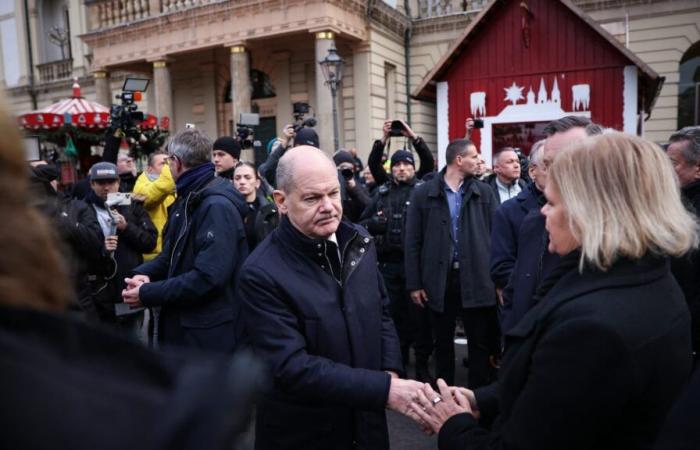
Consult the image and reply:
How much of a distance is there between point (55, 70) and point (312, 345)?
28838 millimetres

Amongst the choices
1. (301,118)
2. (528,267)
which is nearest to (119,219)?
(301,118)

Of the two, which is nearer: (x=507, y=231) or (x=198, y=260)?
(x=198, y=260)

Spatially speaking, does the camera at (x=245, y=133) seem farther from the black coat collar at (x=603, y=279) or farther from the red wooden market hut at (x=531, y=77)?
the black coat collar at (x=603, y=279)

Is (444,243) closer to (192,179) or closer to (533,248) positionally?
(533,248)

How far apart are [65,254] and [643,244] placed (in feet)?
4.36

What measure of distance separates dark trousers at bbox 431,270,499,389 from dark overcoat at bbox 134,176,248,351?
2.00 meters

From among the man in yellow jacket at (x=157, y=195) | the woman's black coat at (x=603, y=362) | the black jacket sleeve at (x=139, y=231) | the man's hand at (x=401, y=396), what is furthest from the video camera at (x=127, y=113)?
the woman's black coat at (x=603, y=362)

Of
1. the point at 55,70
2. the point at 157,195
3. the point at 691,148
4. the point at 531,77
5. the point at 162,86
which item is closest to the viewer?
the point at 691,148

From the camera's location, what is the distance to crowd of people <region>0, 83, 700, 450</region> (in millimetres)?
665

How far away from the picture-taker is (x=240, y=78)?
15.9 meters

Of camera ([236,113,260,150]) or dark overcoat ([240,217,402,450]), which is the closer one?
dark overcoat ([240,217,402,450])

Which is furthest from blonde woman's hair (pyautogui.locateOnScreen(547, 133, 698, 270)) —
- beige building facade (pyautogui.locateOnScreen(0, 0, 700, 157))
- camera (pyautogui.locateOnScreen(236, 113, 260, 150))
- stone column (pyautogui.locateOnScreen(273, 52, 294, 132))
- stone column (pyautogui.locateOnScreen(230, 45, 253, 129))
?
stone column (pyautogui.locateOnScreen(273, 52, 294, 132))

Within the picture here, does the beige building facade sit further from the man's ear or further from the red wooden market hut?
the man's ear

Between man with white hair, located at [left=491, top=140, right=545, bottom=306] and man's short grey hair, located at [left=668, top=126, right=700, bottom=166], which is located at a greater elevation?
man's short grey hair, located at [left=668, top=126, right=700, bottom=166]
